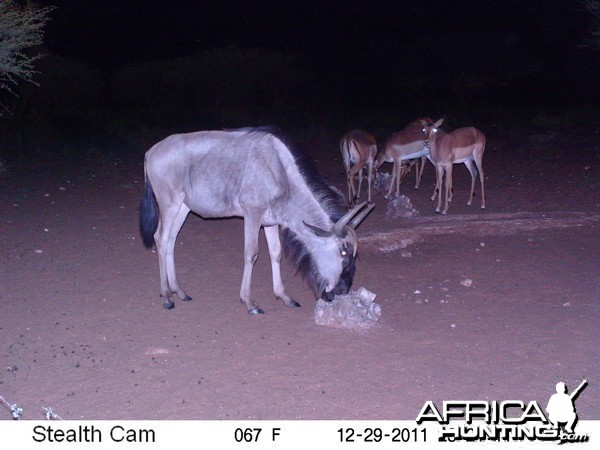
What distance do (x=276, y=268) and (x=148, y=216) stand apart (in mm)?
1629

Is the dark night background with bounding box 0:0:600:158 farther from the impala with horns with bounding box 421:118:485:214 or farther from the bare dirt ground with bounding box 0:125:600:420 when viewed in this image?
the bare dirt ground with bounding box 0:125:600:420

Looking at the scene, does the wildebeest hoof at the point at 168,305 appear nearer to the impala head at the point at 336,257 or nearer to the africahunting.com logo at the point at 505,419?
the impala head at the point at 336,257

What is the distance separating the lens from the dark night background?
90.3 ft

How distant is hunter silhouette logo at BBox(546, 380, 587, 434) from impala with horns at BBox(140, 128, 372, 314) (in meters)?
2.46

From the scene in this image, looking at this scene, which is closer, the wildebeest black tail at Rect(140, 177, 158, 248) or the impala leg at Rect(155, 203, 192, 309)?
the impala leg at Rect(155, 203, 192, 309)

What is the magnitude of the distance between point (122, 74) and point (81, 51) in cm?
583

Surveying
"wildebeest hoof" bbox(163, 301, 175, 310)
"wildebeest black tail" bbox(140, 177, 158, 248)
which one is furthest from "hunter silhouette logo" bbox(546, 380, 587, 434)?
"wildebeest black tail" bbox(140, 177, 158, 248)

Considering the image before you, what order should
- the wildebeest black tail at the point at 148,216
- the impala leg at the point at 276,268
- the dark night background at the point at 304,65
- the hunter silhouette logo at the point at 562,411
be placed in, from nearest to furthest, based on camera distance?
the hunter silhouette logo at the point at 562,411, the impala leg at the point at 276,268, the wildebeest black tail at the point at 148,216, the dark night background at the point at 304,65

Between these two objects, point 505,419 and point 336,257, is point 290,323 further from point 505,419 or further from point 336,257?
point 505,419

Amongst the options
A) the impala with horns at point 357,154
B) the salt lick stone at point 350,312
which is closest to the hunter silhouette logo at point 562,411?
the salt lick stone at point 350,312

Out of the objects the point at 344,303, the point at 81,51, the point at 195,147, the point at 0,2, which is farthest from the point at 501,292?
the point at 81,51

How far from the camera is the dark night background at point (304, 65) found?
90.3ft

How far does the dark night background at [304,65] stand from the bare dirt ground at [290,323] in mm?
13018

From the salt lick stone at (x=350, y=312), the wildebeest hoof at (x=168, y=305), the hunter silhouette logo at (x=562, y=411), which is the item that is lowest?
the wildebeest hoof at (x=168, y=305)
